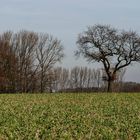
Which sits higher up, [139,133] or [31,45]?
[31,45]

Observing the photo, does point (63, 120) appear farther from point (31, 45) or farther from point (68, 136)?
point (31, 45)

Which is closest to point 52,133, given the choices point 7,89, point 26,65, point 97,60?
point 97,60

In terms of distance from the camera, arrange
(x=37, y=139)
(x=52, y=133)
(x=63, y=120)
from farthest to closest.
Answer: (x=63, y=120)
(x=52, y=133)
(x=37, y=139)

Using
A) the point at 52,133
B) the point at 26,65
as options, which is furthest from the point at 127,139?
the point at 26,65

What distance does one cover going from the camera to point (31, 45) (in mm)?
85000

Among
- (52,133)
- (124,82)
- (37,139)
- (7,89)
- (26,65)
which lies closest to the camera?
(37,139)

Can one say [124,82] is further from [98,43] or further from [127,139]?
[127,139]

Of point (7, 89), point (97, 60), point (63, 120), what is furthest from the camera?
point (7, 89)

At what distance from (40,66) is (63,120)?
65.4m

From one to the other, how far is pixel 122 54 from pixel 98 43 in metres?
3.81

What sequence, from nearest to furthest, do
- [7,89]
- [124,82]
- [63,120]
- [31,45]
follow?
[63,120], [7,89], [31,45], [124,82]

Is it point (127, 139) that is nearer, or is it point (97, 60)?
point (127, 139)

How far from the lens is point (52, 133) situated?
37.8 feet

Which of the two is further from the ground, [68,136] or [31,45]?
[31,45]
